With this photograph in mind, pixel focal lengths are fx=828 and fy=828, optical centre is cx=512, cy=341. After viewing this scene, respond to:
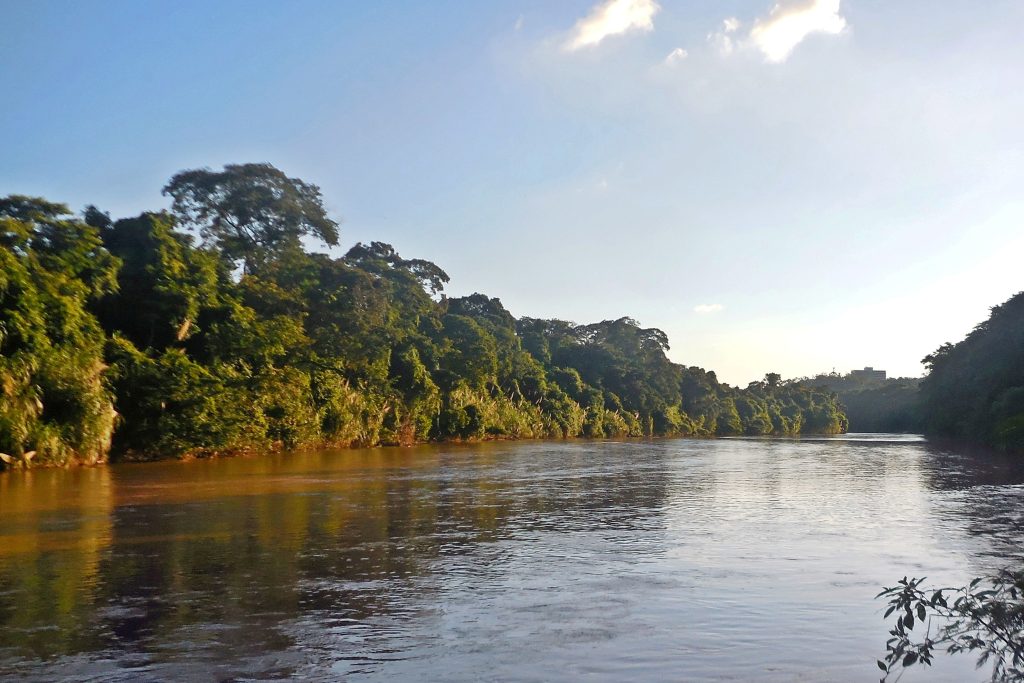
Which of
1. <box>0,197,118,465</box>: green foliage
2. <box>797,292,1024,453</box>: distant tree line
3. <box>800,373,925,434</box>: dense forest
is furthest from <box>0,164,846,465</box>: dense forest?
<box>800,373,925,434</box>: dense forest

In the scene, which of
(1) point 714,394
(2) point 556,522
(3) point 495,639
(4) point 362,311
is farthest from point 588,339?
(3) point 495,639

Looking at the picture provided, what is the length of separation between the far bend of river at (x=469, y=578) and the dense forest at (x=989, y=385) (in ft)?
82.0

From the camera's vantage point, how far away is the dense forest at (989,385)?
41.7 metres

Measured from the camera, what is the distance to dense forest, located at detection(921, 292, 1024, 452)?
41688mm

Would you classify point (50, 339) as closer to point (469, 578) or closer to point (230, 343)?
point (230, 343)

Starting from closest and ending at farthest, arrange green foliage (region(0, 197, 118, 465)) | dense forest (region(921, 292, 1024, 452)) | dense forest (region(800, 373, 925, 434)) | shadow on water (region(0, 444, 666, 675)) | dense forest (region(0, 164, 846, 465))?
shadow on water (region(0, 444, 666, 675)) → green foliage (region(0, 197, 118, 465)) → dense forest (region(0, 164, 846, 465)) → dense forest (region(921, 292, 1024, 452)) → dense forest (region(800, 373, 925, 434))

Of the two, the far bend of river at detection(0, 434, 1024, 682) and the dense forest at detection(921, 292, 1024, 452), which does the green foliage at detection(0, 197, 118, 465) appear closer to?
the far bend of river at detection(0, 434, 1024, 682)

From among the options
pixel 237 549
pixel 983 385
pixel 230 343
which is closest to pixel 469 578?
pixel 237 549

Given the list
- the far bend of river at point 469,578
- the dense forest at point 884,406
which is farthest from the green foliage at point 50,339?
the dense forest at point 884,406

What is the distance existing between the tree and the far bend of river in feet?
83.2

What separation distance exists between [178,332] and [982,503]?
29.9m

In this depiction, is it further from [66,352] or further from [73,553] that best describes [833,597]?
[66,352]

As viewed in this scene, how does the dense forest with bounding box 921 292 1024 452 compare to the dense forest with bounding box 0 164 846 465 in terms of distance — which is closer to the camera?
the dense forest with bounding box 0 164 846 465

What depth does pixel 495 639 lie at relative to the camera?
6.81 m
